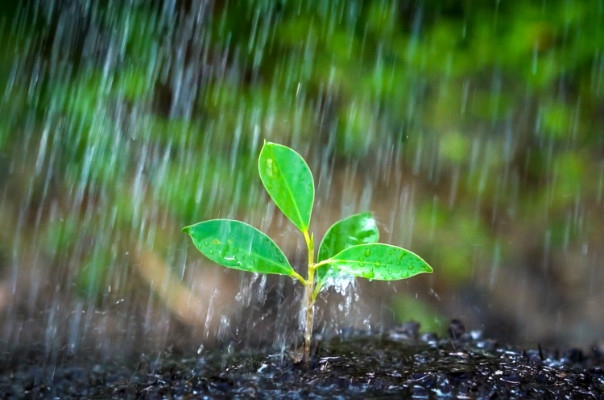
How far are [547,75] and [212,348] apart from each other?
165cm

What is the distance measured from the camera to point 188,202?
2.22 meters

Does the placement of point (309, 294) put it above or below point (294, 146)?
below

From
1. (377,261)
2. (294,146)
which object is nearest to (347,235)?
(377,261)

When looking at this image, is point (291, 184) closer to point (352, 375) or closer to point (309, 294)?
point (309, 294)

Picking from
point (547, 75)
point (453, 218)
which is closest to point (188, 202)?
point (453, 218)

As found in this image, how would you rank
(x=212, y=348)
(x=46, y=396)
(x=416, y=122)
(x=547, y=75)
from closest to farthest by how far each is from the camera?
(x=46, y=396) < (x=212, y=348) < (x=547, y=75) < (x=416, y=122)

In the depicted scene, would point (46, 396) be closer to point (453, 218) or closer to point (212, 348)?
point (212, 348)

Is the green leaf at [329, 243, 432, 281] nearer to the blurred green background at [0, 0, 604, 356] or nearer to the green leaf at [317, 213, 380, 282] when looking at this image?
the green leaf at [317, 213, 380, 282]

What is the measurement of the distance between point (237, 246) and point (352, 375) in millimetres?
204

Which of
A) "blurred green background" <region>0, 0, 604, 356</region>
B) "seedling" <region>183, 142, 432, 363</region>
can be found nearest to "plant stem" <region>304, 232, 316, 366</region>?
"seedling" <region>183, 142, 432, 363</region>

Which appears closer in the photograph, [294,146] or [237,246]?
[237,246]

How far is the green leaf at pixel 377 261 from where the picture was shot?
2.05ft

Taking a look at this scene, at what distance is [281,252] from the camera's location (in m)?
0.67

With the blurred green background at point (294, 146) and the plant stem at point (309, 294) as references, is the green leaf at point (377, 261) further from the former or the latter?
the blurred green background at point (294, 146)
